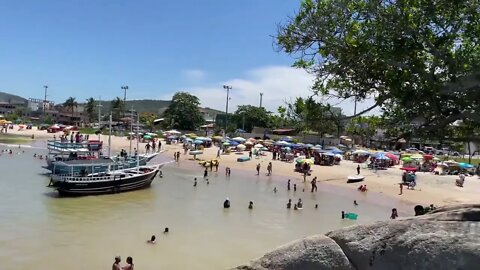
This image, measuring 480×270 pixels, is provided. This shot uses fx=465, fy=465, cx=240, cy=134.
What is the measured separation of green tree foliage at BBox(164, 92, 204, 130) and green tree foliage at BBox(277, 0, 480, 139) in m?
101

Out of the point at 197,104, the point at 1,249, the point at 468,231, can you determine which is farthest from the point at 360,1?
the point at 197,104

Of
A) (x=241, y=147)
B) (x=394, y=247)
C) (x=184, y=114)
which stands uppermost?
(x=184, y=114)

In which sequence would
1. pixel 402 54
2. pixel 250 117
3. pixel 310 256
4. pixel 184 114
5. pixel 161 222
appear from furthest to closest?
pixel 184 114
pixel 250 117
pixel 161 222
pixel 402 54
pixel 310 256

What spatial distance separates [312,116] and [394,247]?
11.5 feet

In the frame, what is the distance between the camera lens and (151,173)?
122 feet

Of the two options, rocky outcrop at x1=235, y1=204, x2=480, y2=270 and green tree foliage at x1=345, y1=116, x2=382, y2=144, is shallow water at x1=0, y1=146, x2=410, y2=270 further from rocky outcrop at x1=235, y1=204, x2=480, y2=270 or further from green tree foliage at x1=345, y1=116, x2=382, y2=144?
rocky outcrop at x1=235, y1=204, x2=480, y2=270

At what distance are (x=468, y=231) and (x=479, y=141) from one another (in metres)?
2.59

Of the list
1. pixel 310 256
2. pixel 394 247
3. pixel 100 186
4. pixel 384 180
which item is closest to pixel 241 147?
pixel 384 180

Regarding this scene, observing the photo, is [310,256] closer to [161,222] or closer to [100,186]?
[161,222]

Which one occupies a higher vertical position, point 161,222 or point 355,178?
point 355,178

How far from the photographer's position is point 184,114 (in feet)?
357

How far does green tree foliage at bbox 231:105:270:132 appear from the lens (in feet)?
352

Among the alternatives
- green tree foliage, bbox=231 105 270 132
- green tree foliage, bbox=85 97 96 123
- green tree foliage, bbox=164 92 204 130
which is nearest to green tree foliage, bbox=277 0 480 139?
green tree foliage, bbox=231 105 270 132

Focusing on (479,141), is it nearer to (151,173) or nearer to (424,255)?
(424,255)
